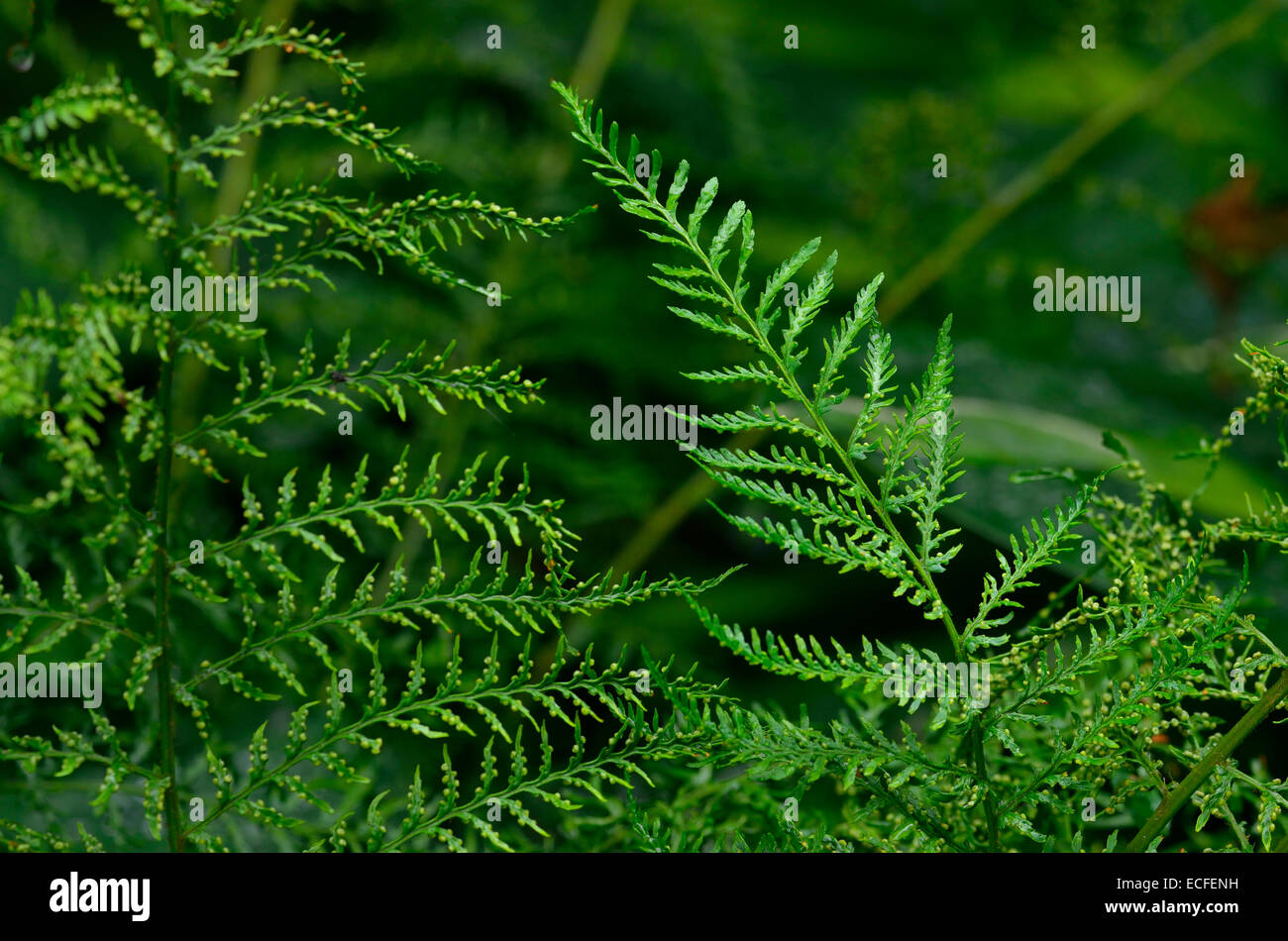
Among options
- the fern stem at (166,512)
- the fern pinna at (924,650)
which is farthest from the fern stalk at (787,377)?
the fern stem at (166,512)

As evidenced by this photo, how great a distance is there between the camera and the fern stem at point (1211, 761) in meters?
0.49

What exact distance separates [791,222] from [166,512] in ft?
4.70

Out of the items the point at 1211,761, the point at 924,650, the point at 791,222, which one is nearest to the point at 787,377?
the point at 924,650

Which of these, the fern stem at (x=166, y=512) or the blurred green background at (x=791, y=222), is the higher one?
the blurred green background at (x=791, y=222)

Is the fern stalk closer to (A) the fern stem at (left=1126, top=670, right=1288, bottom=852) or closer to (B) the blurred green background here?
(A) the fern stem at (left=1126, top=670, right=1288, bottom=852)

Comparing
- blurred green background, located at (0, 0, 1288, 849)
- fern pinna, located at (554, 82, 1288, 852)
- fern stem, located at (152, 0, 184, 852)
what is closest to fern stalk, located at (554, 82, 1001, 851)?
fern pinna, located at (554, 82, 1288, 852)

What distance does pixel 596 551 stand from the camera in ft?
4.66

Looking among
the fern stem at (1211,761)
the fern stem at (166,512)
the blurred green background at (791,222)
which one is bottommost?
the fern stem at (1211,761)

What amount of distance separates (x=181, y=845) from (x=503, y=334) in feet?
2.94

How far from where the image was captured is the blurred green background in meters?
1.30

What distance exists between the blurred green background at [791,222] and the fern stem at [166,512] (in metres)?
0.38

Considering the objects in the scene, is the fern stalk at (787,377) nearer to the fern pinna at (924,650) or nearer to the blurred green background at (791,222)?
the fern pinna at (924,650)

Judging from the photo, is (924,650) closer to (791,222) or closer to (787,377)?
(787,377)
